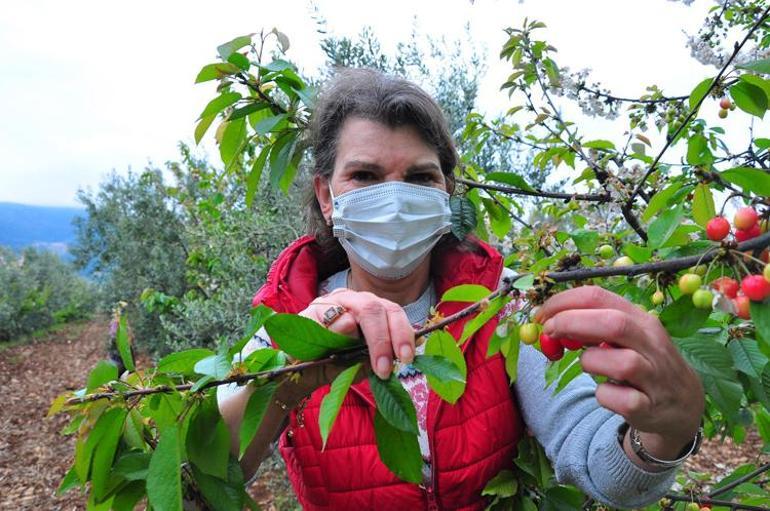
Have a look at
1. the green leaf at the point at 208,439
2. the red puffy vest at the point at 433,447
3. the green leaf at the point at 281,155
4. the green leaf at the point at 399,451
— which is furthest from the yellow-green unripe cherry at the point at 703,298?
the green leaf at the point at 281,155

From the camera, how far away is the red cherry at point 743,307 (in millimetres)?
645

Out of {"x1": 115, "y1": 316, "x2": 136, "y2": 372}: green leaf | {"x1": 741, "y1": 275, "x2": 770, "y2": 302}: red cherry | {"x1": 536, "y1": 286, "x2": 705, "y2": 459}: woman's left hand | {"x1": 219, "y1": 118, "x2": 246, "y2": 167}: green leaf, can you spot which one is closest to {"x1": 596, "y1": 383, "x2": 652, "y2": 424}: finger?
{"x1": 536, "y1": 286, "x2": 705, "y2": 459}: woman's left hand

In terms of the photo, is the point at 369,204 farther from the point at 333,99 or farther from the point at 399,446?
the point at 399,446

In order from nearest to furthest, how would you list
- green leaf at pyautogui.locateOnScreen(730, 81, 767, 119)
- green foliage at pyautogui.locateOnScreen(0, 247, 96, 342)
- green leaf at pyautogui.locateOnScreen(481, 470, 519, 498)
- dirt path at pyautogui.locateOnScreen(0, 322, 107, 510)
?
green leaf at pyautogui.locateOnScreen(730, 81, 767, 119) < green leaf at pyautogui.locateOnScreen(481, 470, 519, 498) < dirt path at pyautogui.locateOnScreen(0, 322, 107, 510) < green foliage at pyautogui.locateOnScreen(0, 247, 96, 342)

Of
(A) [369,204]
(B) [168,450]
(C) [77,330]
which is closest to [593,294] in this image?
(B) [168,450]

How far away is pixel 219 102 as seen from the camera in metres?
1.64

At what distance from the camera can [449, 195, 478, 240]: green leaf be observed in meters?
1.73

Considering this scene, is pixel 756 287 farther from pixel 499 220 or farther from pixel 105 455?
pixel 499 220

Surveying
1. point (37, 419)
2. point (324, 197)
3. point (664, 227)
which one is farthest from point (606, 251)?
point (37, 419)

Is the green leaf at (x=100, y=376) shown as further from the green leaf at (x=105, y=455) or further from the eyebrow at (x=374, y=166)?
the eyebrow at (x=374, y=166)

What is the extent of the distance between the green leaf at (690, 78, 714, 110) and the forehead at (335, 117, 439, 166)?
0.81 meters

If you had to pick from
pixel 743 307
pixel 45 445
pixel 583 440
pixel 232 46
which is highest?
pixel 232 46

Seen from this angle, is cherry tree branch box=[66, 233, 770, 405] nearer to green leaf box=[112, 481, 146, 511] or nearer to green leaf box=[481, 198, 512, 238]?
green leaf box=[112, 481, 146, 511]

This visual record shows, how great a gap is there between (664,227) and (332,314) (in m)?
0.58
